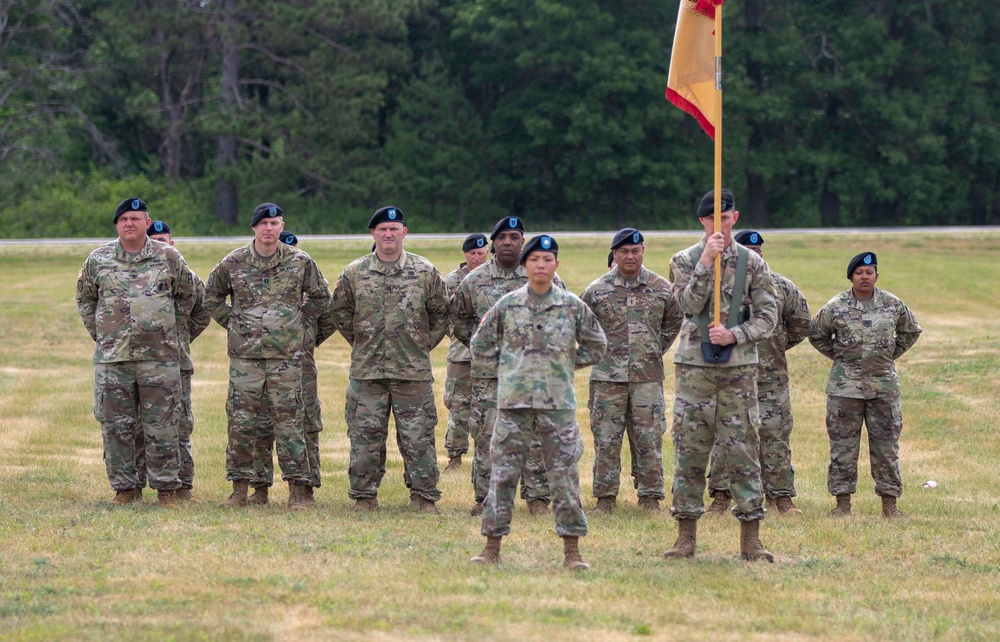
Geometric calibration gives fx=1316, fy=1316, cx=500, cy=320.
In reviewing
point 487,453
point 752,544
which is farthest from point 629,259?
point 752,544

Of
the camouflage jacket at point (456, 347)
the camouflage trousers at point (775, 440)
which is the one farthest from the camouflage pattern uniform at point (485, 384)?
the camouflage jacket at point (456, 347)

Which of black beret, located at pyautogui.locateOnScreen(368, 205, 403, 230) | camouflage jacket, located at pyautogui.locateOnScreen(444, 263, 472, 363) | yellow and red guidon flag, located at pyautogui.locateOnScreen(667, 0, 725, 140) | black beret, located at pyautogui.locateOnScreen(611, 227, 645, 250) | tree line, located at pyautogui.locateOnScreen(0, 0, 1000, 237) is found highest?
tree line, located at pyautogui.locateOnScreen(0, 0, 1000, 237)

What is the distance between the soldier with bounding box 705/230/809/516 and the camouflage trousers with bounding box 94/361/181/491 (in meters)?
4.52

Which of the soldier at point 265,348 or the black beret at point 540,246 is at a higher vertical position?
the black beret at point 540,246

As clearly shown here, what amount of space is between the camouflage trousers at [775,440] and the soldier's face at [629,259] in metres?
1.53

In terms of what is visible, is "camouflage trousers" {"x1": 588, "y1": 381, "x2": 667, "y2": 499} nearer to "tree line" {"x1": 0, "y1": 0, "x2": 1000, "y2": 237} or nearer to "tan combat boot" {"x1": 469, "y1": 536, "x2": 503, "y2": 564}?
"tan combat boot" {"x1": 469, "y1": 536, "x2": 503, "y2": 564}

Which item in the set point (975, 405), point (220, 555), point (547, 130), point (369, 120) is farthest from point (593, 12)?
point (220, 555)

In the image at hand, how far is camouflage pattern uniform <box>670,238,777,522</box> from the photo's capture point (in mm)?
8789

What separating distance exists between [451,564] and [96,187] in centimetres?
3921

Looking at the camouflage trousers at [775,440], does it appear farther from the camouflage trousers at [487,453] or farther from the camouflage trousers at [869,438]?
the camouflage trousers at [487,453]

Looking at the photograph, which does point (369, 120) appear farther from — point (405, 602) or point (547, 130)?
point (405, 602)

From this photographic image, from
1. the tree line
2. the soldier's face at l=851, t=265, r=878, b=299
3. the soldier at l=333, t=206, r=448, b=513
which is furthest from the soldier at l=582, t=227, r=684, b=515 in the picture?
the tree line

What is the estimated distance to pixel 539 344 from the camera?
857 centimetres

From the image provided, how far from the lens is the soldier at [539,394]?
330 inches
